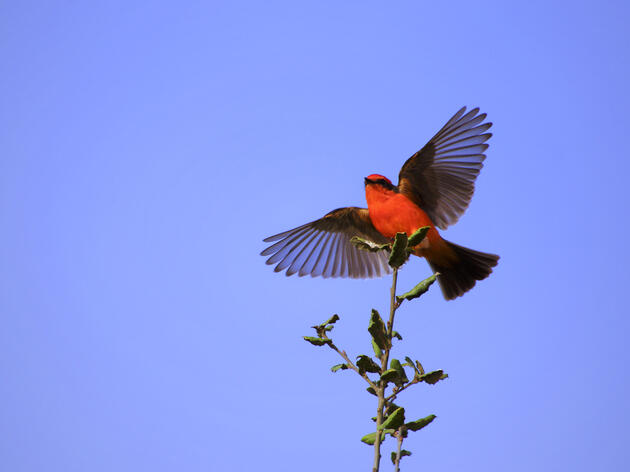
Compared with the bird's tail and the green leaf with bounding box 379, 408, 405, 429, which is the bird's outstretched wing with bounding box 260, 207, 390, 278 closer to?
the bird's tail

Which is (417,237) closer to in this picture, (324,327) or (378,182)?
(324,327)

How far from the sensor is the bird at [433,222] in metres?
5.59

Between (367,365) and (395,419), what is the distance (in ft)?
0.70

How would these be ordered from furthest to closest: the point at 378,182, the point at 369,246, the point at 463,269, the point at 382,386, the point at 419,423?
the point at 463,269
the point at 378,182
the point at 369,246
the point at 419,423
the point at 382,386

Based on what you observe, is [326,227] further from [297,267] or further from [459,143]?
[459,143]

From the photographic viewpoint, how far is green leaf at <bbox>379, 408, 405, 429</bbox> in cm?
201

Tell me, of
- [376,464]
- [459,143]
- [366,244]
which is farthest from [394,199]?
[376,464]

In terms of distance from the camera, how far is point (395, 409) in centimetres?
214

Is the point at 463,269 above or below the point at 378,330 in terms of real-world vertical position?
above

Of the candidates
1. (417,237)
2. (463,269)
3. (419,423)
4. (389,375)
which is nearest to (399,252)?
(417,237)

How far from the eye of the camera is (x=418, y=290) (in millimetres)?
2293

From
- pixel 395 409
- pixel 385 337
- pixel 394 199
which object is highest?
pixel 394 199

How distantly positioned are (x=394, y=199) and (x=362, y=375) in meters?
2.77

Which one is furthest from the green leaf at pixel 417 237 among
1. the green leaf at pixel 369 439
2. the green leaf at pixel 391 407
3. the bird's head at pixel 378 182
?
the bird's head at pixel 378 182
